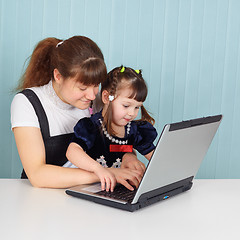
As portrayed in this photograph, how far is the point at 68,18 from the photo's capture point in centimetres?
263

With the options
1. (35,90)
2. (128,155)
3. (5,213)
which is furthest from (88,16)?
(5,213)

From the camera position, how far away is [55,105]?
1786mm

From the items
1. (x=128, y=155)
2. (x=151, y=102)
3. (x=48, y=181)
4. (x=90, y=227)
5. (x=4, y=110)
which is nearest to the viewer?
(x=90, y=227)

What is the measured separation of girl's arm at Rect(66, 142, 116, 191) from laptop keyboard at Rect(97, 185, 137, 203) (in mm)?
26

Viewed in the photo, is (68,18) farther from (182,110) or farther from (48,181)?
(48,181)

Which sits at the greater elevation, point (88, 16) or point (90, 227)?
point (88, 16)

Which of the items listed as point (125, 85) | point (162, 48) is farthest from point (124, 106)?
point (162, 48)

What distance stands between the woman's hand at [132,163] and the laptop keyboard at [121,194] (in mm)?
161

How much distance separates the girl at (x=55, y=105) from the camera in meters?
1.44

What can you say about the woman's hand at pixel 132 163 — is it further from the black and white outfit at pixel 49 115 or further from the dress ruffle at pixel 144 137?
the black and white outfit at pixel 49 115

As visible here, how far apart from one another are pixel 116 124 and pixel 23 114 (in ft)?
1.27

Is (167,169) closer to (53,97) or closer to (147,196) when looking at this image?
(147,196)

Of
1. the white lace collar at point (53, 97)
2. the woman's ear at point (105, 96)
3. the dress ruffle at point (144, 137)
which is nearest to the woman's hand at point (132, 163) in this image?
the dress ruffle at point (144, 137)

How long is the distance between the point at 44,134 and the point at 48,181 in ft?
1.12
